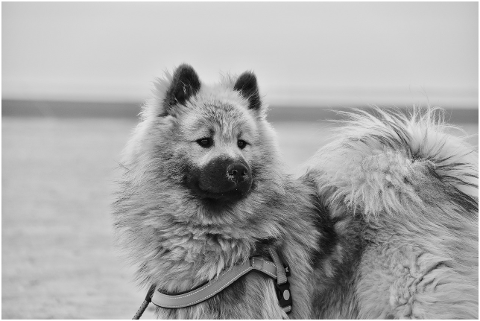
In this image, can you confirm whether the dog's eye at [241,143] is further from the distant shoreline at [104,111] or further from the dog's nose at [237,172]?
the distant shoreline at [104,111]

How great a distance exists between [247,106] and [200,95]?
0.28 m

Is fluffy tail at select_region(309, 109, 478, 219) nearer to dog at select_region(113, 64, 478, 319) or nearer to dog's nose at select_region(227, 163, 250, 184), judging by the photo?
dog at select_region(113, 64, 478, 319)

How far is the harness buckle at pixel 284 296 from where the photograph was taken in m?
2.84

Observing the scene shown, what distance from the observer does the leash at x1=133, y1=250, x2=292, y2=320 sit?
2.77 m

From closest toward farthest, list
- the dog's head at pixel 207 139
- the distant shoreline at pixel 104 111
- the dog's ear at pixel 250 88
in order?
the dog's head at pixel 207 139, the dog's ear at pixel 250 88, the distant shoreline at pixel 104 111

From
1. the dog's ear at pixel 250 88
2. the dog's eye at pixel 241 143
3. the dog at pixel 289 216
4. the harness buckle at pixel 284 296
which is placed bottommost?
the harness buckle at pixel 284 296

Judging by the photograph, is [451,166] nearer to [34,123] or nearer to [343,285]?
[343,285]

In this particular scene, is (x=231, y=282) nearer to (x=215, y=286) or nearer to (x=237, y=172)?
(x=215, y=286)

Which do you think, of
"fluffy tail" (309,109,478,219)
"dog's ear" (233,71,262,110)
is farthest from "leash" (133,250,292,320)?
"dog's ear" (233,71,262,110)

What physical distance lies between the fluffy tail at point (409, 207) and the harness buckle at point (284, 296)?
1.13 feet

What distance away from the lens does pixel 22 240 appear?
18.3ft

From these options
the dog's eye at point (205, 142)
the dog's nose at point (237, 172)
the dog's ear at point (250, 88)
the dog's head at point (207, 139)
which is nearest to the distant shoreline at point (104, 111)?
the dog's ear at point (250, 88)

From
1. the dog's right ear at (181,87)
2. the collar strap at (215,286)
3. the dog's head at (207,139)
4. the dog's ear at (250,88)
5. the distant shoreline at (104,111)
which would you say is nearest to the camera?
the collar strap at (215,286)

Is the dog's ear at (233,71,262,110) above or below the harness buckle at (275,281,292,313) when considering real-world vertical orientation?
above
